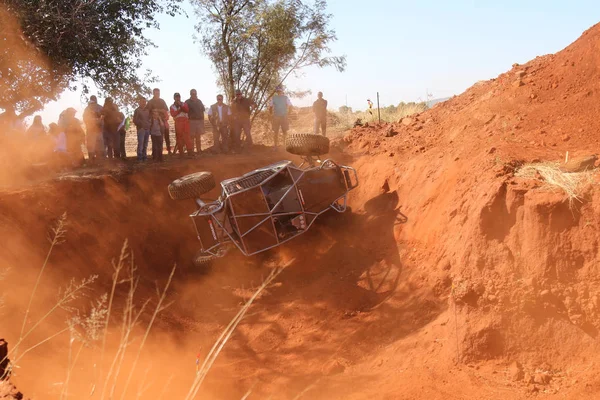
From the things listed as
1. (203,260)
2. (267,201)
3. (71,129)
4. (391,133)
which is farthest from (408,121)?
(71,129)

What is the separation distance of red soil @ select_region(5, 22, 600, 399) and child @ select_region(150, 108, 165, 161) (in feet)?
3.42

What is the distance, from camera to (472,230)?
6543mm

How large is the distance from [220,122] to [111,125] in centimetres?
299

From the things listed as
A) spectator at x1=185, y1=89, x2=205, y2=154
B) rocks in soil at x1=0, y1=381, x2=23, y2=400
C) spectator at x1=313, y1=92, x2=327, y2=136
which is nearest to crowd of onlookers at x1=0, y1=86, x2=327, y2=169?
spectator at x1=185, y1=89, x2=205, y2=154

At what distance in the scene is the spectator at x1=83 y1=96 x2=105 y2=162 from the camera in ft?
38.9

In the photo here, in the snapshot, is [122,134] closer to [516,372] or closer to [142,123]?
[142,123]

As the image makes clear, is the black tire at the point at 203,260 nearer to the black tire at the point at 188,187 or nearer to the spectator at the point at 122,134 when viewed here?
the black tire at the point at 188,187

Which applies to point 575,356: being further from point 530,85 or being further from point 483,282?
point 530,85

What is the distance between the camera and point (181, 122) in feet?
42.7

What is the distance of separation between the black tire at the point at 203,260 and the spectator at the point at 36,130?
18.2 feet

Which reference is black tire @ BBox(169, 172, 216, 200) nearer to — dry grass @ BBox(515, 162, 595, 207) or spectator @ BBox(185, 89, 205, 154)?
dry grass @ BBox(515, 162, 595, 207)

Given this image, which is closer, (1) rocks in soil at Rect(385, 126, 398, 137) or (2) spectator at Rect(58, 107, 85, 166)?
(1) rocks in soil at Rect(385, 126, 398, 137)

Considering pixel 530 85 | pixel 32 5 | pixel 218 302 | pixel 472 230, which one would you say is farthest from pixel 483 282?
pixel 32 5

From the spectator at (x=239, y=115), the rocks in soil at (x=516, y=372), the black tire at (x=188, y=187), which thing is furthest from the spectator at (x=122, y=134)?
the rocks in soil at (x=516, y=372)
